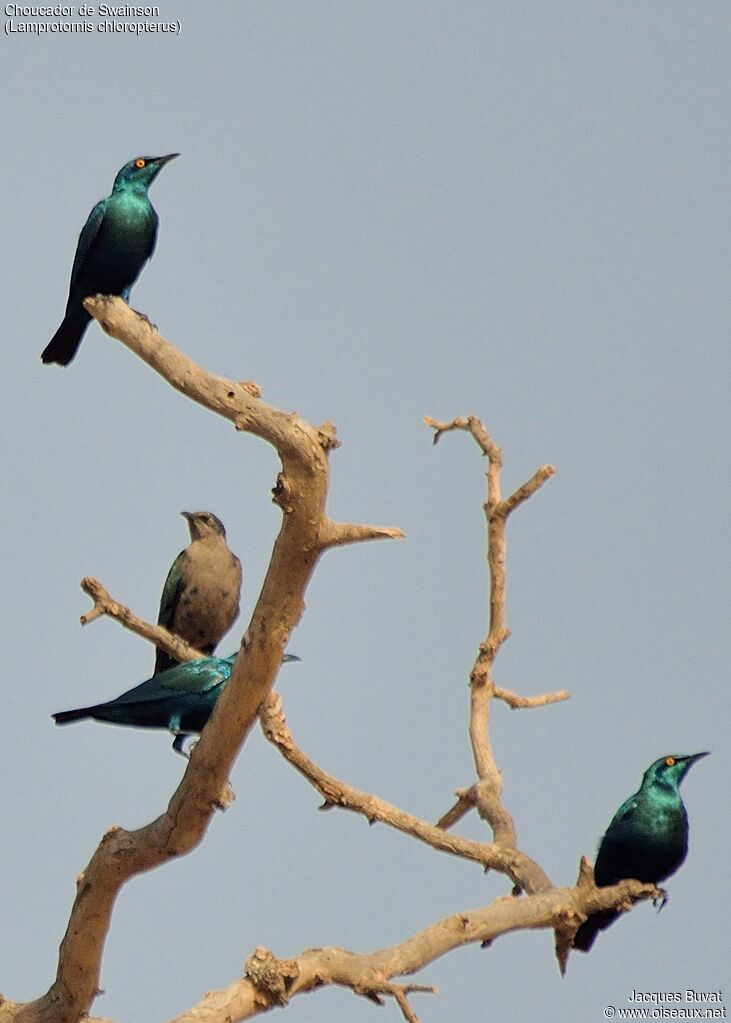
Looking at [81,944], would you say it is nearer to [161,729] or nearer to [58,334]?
[161,729]

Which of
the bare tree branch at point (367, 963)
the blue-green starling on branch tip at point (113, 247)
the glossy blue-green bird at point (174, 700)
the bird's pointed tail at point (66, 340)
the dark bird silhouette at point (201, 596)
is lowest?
the bare tree branch at point (367, 963)

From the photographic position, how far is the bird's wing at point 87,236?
11.0 m

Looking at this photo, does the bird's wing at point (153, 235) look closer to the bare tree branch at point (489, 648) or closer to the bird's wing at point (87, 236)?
the bird's wing at point (87, 236)

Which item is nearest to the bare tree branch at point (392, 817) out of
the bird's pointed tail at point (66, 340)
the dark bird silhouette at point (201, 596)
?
the dark bird silhouette at point (201, 596)

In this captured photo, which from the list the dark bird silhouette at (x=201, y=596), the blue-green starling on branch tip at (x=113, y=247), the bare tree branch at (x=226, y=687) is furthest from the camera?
the dark bird silhouette at (x=201, y=596)

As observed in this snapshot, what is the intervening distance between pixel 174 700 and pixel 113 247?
3402 mm

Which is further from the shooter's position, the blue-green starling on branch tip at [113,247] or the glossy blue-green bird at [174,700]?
the blue-green starling on branch tip at [113,247]

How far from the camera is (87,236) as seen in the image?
36.1 feet

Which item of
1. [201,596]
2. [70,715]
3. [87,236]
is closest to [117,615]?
[70,715]

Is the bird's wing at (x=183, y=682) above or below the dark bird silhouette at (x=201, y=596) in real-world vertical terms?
below

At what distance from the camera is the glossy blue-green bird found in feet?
29.7

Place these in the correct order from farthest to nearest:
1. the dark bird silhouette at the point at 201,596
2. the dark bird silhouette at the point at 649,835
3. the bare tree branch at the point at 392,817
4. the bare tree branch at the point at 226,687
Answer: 1. the dark bird silhouette at the point at 201,596
2. the dark bird silhouette at the point at 649,835
3. the bare tree branch at the point at 392,817
4. the bare tree branch at the point at 226,687

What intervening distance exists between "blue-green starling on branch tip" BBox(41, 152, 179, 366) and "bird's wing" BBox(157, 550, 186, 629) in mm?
1630

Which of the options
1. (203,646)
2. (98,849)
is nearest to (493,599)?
(203,646)
